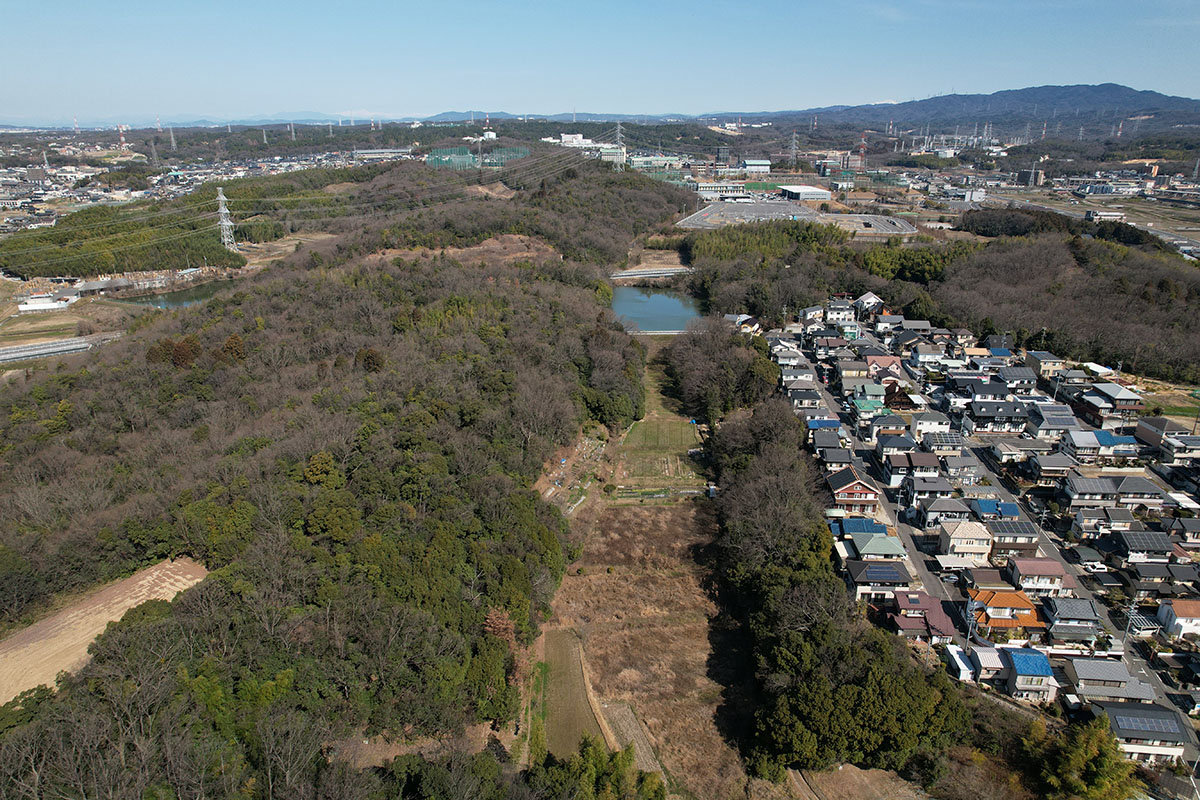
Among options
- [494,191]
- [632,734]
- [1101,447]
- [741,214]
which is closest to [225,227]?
[494,191]

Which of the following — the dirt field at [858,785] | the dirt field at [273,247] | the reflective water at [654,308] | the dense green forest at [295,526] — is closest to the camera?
the dense green forest at [295,526]

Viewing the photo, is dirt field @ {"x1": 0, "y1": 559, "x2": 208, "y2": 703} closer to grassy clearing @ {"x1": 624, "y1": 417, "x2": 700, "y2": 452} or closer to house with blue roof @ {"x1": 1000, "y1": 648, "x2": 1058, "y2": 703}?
grassy clearing @ {"x1": 624, "y1": 417, "x2": 700, "y2": 452}

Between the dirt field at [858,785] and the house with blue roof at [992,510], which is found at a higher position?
the house with blue roof at [992,510]

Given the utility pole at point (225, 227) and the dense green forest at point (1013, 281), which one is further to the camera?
the utility pole at point (225, 227)

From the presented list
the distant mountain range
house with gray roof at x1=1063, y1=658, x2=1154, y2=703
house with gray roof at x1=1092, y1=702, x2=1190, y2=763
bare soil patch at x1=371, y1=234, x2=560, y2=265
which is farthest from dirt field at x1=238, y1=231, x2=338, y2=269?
the distant mountain range

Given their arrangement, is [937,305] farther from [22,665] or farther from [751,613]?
[22,665]

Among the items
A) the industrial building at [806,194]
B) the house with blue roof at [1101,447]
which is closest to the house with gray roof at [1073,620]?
the house with blue roof at [1101,447]

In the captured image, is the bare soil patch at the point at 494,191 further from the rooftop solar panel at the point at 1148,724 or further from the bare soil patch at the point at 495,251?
the rooftop solar panel at the point at 1148,724
